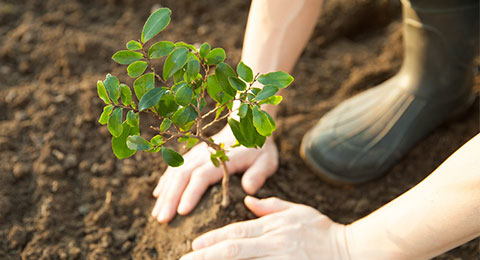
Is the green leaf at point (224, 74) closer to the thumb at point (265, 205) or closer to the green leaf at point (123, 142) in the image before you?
the green leaf at point (123, 142)

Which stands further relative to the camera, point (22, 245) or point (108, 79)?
point (22, 245)

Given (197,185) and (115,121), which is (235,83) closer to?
(115,121)

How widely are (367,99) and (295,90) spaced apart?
1.14 ft

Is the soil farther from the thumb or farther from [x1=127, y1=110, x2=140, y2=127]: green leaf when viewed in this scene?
[x1=127, y1=110, x2=140, y2=127]: green leaf

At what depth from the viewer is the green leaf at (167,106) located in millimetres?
1074

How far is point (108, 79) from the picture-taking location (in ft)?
3.35


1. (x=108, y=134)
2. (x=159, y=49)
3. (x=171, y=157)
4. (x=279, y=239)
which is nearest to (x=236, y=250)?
(x=279, y=239)

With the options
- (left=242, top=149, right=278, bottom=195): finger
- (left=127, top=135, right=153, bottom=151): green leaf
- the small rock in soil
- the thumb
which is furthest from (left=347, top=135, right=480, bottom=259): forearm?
the small rock in soil

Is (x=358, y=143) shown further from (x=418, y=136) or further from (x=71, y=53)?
(x=71, y=53)

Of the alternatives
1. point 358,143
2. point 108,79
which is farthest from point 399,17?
point 108,79

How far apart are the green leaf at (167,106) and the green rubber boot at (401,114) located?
82cm

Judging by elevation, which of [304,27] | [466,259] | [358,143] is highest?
[304,27]

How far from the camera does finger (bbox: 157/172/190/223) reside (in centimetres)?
155

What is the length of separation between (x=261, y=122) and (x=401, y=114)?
95 centimetres
